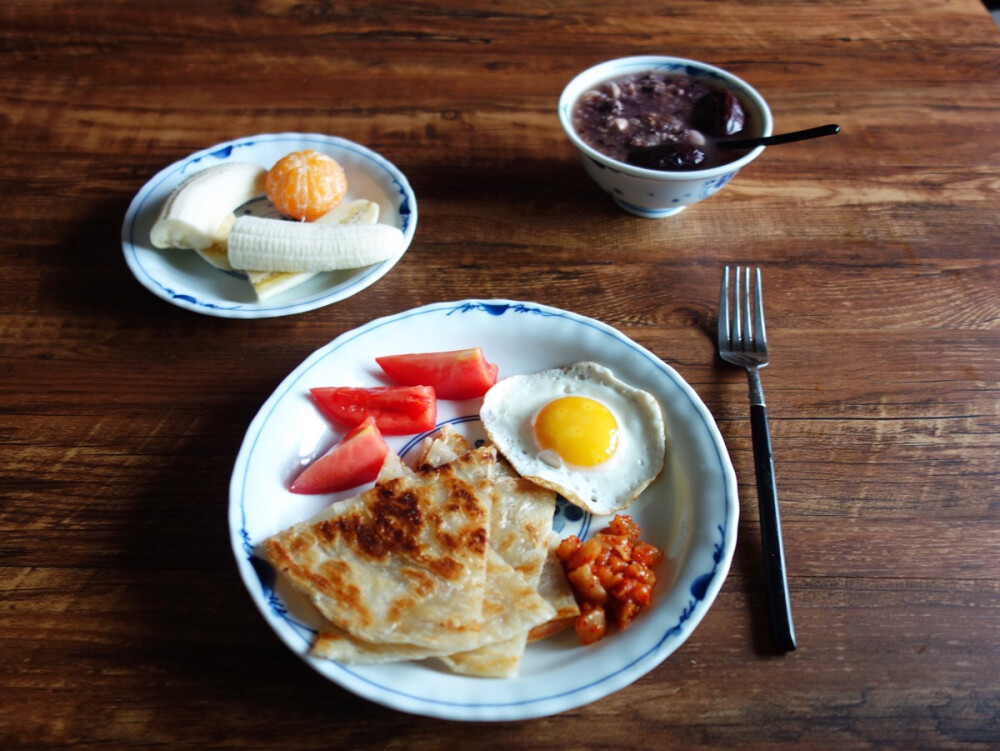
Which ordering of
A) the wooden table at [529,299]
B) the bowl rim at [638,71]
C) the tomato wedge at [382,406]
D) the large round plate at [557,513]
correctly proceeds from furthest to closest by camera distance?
the bowl rim at [638,71], the tomato wedge at [382,406], the wooden table at [529,299], the large round plate at [557,513]

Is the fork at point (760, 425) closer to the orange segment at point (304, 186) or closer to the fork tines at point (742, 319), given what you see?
the fork tines at point (742, 319)

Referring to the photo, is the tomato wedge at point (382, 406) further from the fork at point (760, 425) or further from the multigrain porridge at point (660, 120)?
the multigrain porridge at point (660, 120)

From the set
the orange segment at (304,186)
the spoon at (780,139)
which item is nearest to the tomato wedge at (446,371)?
the orange segment at (304,186)

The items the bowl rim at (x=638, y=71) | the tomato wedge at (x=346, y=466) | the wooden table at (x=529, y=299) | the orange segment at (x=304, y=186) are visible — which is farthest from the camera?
the orange segment at (x=304, y=186)

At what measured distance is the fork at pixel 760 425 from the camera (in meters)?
1.69

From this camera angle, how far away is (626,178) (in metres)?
2.38

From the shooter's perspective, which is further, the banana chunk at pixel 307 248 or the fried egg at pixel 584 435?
the banana chunk at pixel 307 248

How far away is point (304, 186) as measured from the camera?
250cm

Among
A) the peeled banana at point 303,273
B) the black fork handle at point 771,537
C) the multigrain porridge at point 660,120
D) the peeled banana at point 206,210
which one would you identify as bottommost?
the black fork handle at point 771,537

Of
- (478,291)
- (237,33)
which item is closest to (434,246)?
(478,291)

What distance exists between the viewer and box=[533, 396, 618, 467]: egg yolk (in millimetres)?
1943

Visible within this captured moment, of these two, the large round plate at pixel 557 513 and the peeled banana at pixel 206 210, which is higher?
the peeled banana at pixel 206 210

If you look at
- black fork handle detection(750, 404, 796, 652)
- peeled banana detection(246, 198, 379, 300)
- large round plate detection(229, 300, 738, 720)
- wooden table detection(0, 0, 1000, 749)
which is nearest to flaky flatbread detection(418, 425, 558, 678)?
large round plate detection(229, 300, 738, 720)

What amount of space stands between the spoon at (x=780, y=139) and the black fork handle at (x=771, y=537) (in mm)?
903
